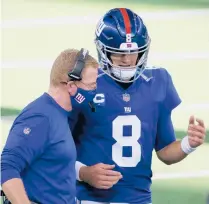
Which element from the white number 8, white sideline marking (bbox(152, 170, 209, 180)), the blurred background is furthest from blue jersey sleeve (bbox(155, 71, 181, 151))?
the blurred background

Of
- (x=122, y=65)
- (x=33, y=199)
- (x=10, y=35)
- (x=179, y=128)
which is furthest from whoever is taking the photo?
(x=10, y=35)

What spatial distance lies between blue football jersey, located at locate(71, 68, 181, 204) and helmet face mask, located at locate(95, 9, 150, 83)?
12 cm

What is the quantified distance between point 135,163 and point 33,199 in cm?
72

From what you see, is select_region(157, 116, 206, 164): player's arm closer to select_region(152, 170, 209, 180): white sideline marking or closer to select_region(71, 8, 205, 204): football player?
select_region(71, 8, 205, 204): football player

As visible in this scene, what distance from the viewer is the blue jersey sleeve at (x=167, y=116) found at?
19.4 ft

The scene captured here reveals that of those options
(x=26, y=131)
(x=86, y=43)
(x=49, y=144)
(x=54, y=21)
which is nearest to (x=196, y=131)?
(x=49, y=144)

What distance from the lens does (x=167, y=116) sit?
592 centimetres

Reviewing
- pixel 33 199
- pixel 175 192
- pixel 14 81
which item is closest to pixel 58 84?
pixel 33 199

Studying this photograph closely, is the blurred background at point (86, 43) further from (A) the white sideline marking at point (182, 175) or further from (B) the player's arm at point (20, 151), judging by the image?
(B) the player's arm at point (20, 151)

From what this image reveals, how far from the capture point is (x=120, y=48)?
5715 millimetres

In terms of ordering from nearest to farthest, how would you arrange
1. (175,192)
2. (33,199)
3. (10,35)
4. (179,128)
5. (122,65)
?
(33,199) < (122,65) < (175,192) < (179,128) < (10,35)

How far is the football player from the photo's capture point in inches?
227

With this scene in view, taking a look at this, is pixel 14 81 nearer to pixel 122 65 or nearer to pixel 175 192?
pixel 175 192

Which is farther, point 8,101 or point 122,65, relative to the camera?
point 8,101
